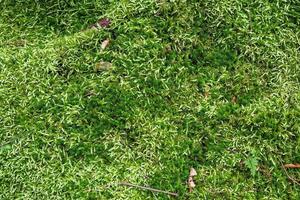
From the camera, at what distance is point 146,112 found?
9.29 feet

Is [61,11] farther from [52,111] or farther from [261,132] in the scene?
[261,132]

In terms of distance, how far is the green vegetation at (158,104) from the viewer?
2.75 meters

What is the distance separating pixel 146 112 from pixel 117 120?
0.17m

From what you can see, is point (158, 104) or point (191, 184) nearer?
point (191, 184)

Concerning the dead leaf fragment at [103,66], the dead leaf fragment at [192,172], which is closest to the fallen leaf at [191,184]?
the dead leaf fragment at [192,172]

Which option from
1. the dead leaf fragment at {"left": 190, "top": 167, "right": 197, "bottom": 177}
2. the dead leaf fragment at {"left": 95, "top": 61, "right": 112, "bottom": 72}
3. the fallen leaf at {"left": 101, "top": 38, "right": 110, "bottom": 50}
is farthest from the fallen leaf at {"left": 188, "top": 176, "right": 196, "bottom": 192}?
the fallen leaf at {"left": 101, "top": 38, "right": 110, "bottom": 50}

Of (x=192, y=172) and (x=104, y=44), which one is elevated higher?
(x=104, y=44)

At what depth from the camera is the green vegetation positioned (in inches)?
108

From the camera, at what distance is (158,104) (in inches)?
112

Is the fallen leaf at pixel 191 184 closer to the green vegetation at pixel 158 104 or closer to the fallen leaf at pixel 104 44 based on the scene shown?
the green vegetation at pixel 158 104

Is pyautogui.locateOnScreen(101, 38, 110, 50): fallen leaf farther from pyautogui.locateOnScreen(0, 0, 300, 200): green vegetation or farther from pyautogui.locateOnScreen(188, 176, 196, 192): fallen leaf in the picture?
pyautogui.locateOnScreen(188, 176, 196, 192): fallen leaf

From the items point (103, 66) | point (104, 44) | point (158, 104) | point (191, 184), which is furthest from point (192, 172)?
point (104, 44)

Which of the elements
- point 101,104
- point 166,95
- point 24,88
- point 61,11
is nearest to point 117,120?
point 101,104

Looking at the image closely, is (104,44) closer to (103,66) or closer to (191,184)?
(103,66)
